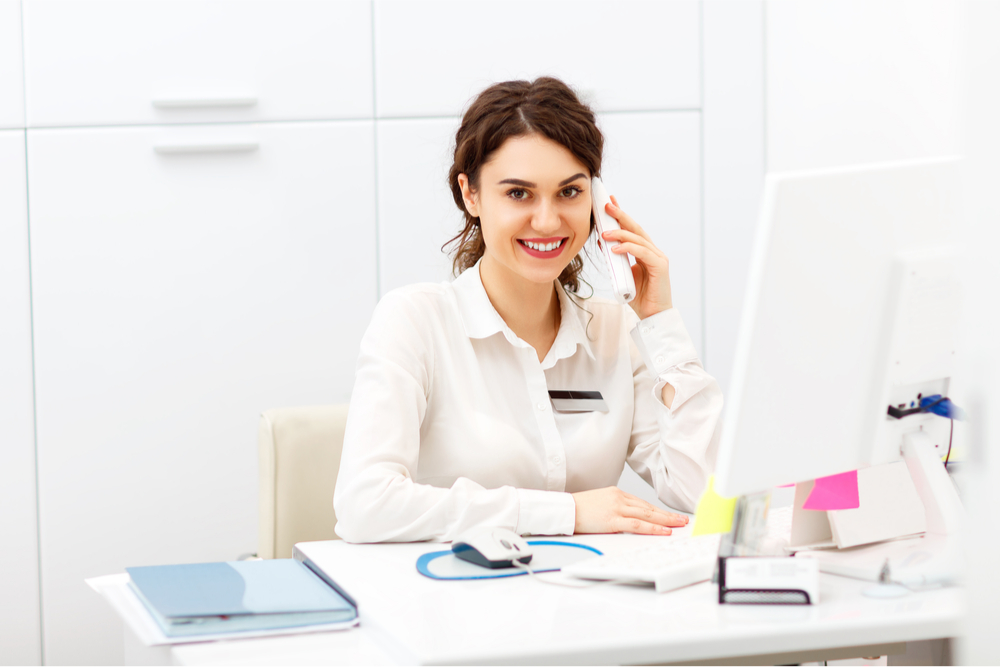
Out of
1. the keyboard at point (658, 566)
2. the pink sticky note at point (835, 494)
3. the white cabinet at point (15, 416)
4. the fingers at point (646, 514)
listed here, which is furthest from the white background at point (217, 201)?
the keyboard at point (658, 566)

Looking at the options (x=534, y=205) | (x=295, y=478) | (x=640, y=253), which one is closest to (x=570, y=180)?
(x=534, y=205)

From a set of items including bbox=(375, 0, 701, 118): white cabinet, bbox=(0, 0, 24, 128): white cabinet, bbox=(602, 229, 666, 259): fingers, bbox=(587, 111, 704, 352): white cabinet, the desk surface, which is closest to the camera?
the desk surface

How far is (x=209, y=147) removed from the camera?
2.23 m

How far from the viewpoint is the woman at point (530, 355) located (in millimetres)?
1597

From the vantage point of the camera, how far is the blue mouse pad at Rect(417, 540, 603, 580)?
1104mm

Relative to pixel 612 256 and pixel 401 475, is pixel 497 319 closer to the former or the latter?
pixel 612 256

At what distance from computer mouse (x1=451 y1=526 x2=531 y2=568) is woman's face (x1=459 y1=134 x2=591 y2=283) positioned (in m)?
0.65

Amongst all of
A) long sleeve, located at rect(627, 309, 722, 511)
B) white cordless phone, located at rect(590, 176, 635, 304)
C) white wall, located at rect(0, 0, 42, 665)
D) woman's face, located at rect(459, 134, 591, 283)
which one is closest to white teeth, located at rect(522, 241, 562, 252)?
woman's face, located at rect(459, 134, 591, 283)

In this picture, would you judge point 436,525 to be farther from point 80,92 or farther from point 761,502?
point 80,92

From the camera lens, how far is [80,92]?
2.19 metres

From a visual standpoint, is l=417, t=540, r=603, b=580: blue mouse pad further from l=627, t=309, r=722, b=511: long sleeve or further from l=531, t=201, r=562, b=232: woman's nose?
l=531, t=201, r=562, b=232: woman's nose

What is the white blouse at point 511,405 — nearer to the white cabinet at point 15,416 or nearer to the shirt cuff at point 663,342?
the shirt cuff at point 663,342

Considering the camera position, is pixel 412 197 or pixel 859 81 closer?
pixel 859 81

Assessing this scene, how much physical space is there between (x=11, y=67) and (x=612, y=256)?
Result: 1554 mm
